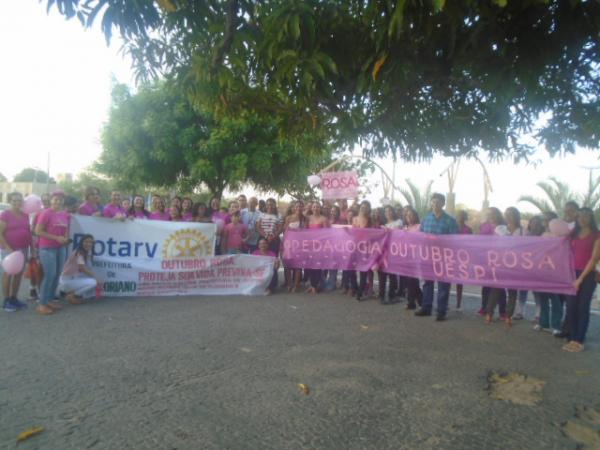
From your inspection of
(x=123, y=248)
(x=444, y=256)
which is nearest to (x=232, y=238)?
(x=123, y=248)

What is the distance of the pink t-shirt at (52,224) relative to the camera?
20.5 feet

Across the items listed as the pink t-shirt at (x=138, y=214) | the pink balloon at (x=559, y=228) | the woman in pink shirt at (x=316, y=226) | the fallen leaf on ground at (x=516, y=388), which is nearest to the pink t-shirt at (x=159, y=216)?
the pink t-shirt at (x=138, y=214)

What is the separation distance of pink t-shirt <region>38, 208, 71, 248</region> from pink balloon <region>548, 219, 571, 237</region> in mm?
6836

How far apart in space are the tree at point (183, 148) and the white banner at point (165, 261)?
6068 mm

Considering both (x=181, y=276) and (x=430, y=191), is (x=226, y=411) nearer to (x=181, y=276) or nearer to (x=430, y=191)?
(x=181, y=276)

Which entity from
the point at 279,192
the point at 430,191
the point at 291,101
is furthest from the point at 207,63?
the point at 430,191

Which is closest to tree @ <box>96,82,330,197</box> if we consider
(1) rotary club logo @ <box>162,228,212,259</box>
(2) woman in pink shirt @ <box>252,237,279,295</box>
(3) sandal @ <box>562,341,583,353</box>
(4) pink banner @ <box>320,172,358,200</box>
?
(4) pink banner @ <box>320,172,358,200</box>

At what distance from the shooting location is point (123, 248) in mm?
7551

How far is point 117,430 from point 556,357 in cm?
450

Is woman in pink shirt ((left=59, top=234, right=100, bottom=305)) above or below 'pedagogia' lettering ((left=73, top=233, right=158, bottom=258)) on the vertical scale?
below

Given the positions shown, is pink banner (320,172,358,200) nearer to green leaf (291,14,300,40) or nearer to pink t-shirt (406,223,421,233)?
pink t-shirt (406,223,421,233)

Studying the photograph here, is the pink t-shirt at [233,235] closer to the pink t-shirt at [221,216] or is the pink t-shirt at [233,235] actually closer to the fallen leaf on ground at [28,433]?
the pink t-shirt at [221,216]

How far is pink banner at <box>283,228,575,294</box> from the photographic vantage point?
561 centimetres

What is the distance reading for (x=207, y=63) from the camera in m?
3.90
